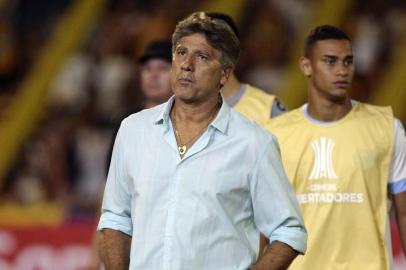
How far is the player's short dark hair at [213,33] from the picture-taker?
449 cm

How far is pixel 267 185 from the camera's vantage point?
4398 millimetres

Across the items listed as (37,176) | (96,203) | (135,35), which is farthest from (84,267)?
(135,35)

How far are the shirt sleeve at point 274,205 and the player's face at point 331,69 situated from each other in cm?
192

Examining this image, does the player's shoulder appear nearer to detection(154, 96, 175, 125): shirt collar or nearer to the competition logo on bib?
the competition logo on bib

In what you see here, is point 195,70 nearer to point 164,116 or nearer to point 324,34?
point 164,116

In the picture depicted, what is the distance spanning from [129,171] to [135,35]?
6.49 meters

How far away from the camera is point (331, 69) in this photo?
6312 mm

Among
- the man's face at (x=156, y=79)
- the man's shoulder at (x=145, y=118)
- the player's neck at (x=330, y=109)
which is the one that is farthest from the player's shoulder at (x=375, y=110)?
the man's shoulder at (x=145, y=118)

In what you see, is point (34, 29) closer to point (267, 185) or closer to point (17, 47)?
point (17, 47)

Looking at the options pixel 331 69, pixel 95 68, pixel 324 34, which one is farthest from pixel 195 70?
pixel 95 68

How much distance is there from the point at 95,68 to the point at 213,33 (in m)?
6.50

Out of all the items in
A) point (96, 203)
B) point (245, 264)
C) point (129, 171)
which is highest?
point (96, 203)

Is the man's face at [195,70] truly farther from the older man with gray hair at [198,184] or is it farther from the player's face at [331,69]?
the player's face at [331,69]

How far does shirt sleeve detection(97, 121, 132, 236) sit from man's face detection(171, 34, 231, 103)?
0.28 m
